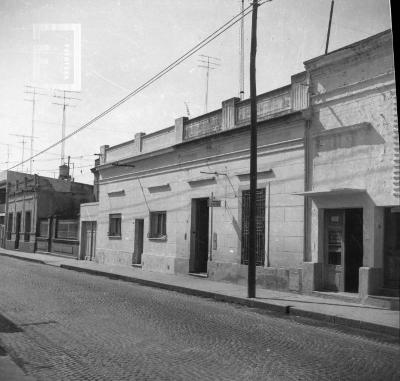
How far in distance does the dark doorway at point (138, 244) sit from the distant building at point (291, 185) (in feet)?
0.66

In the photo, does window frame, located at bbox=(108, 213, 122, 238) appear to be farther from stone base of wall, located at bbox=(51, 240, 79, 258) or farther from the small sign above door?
the small sign above door

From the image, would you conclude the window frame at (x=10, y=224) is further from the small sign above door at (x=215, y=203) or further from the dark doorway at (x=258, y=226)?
the dark doorway at (x=258, y=226)

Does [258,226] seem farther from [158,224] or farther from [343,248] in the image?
[158,224]

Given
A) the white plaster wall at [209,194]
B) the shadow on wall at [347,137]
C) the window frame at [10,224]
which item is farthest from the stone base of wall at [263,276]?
the window frame at [10,224]

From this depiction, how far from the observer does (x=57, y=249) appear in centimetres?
2994

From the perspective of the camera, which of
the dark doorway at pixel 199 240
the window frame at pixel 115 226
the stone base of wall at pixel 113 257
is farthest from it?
the window frame at pixel 115 226

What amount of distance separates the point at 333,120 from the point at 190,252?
25.4ft

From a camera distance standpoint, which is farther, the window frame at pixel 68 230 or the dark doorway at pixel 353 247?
the window frame at pixel 68 230

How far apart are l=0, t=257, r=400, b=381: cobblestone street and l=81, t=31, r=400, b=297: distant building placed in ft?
7.05

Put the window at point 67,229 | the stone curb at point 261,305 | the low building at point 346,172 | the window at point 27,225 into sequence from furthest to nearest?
the window at point 27,225 → the window at point 67,229 → the low building at point 346,172 → the stone curb at point 261,305

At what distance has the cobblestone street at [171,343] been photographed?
510cm

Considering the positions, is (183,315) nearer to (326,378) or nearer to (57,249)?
(326,378)

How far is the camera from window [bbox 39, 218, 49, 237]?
106ft

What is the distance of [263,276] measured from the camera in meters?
13.8
